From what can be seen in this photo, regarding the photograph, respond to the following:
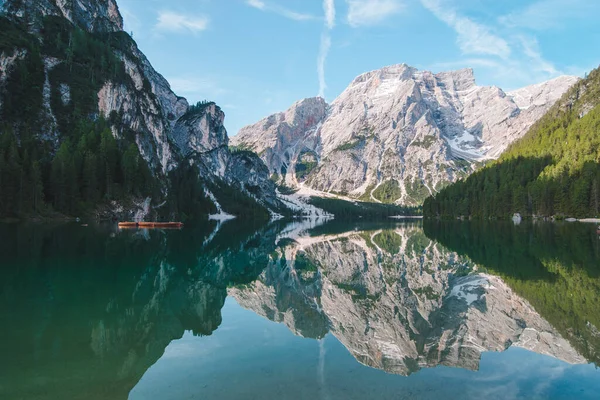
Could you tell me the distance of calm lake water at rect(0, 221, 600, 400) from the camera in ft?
30.4

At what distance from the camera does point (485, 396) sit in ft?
29.2

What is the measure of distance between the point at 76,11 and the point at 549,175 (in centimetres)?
18114

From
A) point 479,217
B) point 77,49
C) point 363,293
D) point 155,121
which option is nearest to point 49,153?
point 77,49

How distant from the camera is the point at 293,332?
1450 centimetres

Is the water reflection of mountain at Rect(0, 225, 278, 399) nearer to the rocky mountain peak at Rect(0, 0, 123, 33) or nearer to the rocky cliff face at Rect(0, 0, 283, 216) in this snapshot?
the rocky cliff face at Rect(0, 0, 283, 216)

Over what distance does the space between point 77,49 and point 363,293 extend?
457ft

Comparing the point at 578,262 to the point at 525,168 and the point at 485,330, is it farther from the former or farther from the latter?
the point at 525,168

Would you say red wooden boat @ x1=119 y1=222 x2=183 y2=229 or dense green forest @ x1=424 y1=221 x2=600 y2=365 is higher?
red wooden boat @ x1=119 y1=222 x2=183 y2=229

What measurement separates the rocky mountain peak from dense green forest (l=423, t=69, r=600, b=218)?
524 feet

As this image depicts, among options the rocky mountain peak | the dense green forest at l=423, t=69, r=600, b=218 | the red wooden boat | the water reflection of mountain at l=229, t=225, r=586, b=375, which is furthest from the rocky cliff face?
the dense green forest at l=423, t=69, r=600, b=218

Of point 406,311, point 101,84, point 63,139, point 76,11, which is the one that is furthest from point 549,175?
point 76,11

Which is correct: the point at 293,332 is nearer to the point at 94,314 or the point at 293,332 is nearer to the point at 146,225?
the point at 94,314

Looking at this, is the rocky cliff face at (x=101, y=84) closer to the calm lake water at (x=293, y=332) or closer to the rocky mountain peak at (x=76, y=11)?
the rocky mountain peak at (x=76, y=11)

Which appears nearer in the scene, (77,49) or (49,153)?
(49,153)
